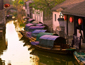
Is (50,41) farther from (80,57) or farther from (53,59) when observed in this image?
(80,57)

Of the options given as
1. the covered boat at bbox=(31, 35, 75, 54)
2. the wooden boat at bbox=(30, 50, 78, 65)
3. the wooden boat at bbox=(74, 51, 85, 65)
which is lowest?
the wooden boat at bbox=(30, 50, 78, 65)

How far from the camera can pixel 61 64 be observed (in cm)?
1831

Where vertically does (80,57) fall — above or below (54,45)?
below

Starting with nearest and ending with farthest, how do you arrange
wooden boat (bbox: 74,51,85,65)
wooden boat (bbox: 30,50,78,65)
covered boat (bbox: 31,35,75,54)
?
wooden boat (bbox: 74,51,85,65), wooden boat (bbox: 30,50,78,65), covered boat (bbox: 31,35,75,54)

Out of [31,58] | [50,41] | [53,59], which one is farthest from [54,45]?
[31,58]

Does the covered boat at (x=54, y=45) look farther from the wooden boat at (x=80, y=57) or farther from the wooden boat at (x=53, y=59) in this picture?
the wooden boat at (x=80, y=57)

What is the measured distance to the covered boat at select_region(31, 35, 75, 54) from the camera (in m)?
20.6

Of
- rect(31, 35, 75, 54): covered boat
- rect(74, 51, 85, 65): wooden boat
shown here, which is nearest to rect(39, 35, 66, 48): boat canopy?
rect(31, 35, 75, 54): covered boat

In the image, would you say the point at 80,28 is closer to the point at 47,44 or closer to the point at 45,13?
the point at 47,44

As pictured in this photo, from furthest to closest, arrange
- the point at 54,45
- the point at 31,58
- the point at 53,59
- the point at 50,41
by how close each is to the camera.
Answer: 1. the point at 54,45
2. the point at 50,41
3. the point at 31,58
4. the point at 53,59

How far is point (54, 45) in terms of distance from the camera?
2256 centimetres

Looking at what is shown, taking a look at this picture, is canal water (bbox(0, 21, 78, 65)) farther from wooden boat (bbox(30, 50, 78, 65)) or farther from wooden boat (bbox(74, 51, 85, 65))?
wooden boat (bbox(74, 51, 85, 65))

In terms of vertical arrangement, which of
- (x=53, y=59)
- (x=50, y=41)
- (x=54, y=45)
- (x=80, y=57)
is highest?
(x=50, y=41)

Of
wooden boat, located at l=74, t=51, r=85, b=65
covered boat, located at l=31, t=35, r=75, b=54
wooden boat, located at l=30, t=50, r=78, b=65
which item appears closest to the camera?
wooden boat, located at l=74, t=51, r=85, b=65
